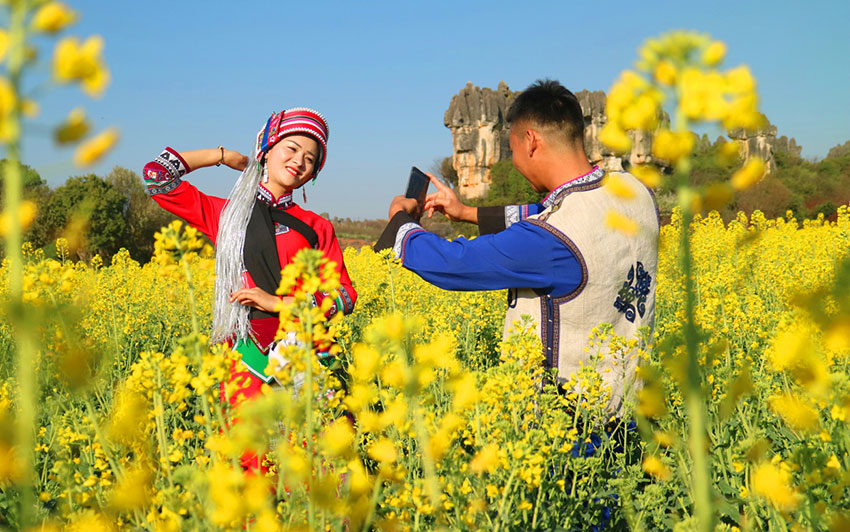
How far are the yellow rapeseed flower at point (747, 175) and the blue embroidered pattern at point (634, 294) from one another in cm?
158

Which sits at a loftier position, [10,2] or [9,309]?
[10,2]

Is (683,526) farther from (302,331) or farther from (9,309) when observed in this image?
(9,309)

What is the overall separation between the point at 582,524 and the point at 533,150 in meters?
1.46

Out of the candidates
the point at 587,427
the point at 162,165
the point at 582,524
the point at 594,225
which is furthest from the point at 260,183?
the point at 582,524

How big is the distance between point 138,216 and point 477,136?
41159 mm

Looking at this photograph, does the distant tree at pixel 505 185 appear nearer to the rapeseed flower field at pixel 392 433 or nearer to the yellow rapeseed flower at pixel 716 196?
the rapeseed flower field at pixel 392 433

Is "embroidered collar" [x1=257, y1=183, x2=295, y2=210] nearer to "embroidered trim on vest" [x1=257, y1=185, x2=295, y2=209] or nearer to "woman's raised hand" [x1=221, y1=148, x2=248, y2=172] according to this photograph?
"embroidered trim on vest" [x1=257, y1=185, x2=295, y2=209]

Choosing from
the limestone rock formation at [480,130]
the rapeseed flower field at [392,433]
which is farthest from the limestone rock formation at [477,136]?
the rapeseed flower field at [392,433]

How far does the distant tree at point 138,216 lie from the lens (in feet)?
69.8

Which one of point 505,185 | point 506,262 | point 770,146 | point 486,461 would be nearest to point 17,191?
point 486,461

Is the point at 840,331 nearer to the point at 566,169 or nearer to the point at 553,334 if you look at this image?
the point at 553,334

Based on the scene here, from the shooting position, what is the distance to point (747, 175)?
75 centimetres

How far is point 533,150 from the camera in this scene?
2510 mm

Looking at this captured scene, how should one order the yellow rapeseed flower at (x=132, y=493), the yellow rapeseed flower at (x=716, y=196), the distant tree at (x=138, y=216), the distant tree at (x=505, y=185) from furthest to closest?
the distant tree at (x=505, y=185), the distant tree at (x=138, y=216), the yellow rapeseed flower at (x=132, y=493), the yellow rapeseed flower at (x=716, y=196)
